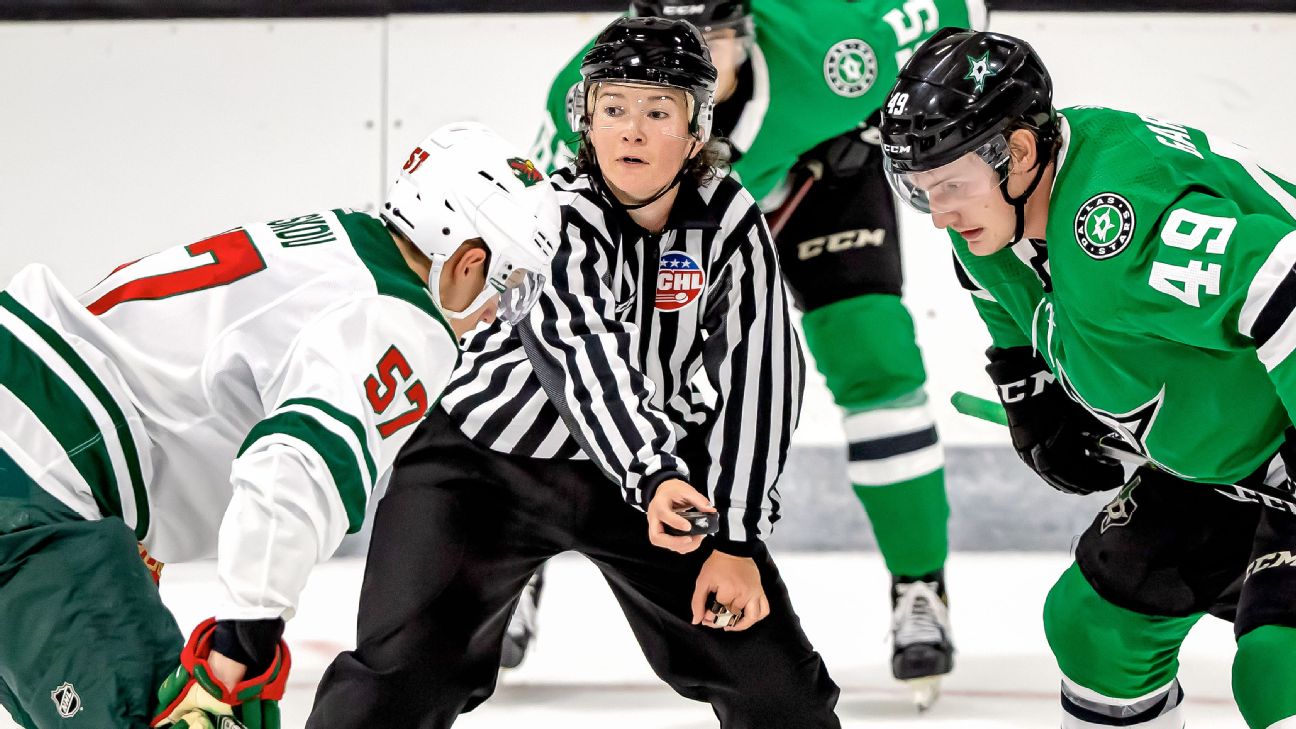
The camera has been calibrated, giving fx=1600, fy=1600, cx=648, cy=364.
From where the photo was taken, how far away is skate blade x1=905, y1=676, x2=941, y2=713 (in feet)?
11.3

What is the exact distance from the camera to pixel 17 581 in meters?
1.96

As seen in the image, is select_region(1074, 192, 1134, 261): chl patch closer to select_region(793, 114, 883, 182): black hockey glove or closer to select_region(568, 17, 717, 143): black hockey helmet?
select_region(568, 17, 717, 143): black hockey helmet

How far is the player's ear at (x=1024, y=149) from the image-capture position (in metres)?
2.33

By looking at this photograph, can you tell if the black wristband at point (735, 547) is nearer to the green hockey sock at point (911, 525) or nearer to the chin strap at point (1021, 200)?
the chin strap at point (1021, 200)

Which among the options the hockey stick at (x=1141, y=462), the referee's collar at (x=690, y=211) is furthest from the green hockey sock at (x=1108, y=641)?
the referee's collar at (x=690, y=211)

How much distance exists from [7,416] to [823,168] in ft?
7.41

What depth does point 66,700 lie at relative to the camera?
6.35ft

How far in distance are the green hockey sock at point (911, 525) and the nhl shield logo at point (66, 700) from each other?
6.86ft

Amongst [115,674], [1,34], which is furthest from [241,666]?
[1,34]

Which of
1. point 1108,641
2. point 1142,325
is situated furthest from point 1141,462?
point 1142,325

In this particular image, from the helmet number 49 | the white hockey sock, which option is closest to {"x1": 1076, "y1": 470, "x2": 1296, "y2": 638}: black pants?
the white hockey sock

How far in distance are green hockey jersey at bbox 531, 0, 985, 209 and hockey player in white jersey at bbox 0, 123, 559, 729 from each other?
1.40m

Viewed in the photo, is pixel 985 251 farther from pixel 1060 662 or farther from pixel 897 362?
pixel 897 362

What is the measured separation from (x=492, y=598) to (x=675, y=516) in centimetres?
40
